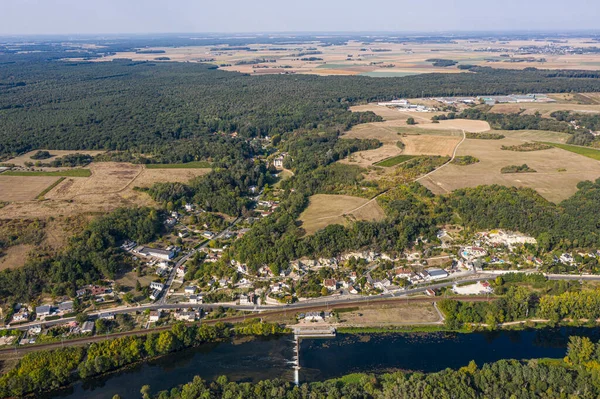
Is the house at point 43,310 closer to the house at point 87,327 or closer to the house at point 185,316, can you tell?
the house at point 87,327

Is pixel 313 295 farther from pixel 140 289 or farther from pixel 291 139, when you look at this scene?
pixel 291 139

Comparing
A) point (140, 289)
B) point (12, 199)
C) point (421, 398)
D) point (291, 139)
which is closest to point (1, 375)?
point (140, 289)

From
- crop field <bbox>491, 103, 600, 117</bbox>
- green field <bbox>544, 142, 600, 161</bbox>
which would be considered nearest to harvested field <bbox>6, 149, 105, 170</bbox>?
green field <bbox>544, 142, 600, 161</bbox>

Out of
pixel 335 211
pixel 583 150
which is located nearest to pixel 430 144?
pixel 583 150

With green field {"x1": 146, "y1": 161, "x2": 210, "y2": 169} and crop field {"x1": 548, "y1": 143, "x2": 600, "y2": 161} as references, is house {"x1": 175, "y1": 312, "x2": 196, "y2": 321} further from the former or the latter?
crop field {"x1": 548, "y1": 143, "x2": 600, "y2": 161}

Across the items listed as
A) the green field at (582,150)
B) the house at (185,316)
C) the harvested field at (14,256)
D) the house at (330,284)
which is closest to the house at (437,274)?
the house at (330,284)

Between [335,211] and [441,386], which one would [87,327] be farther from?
[335,211]
